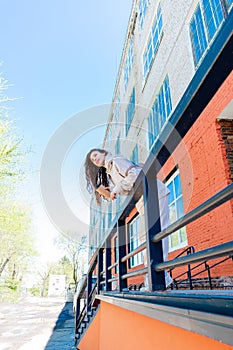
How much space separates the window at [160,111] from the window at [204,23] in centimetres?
153

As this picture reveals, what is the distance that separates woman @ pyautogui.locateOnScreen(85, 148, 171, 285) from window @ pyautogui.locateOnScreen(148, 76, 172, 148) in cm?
440

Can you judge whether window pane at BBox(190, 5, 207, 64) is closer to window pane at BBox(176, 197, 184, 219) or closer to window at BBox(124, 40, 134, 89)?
window pane at BBox(176, 197, 184, 219)

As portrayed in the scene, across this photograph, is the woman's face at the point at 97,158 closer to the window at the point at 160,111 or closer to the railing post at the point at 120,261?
the railing post at the point at 120,261

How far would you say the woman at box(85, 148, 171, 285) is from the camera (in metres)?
1.78

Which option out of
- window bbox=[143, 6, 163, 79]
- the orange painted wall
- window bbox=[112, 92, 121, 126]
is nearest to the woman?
the orange painted wall

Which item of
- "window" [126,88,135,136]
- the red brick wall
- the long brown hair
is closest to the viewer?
the long brown hair

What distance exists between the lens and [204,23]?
17.2 ft

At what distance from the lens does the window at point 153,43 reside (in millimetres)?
7966

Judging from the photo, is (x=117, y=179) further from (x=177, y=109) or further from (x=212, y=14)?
(x=212, y=14)

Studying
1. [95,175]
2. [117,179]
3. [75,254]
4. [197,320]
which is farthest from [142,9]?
[75,254]

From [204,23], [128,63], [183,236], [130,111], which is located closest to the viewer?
[183,236]

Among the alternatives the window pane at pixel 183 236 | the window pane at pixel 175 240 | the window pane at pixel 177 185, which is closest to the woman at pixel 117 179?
the window pane at pixel 183 236

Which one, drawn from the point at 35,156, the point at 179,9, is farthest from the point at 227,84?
the point at 35,156

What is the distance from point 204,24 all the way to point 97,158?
189 inches
